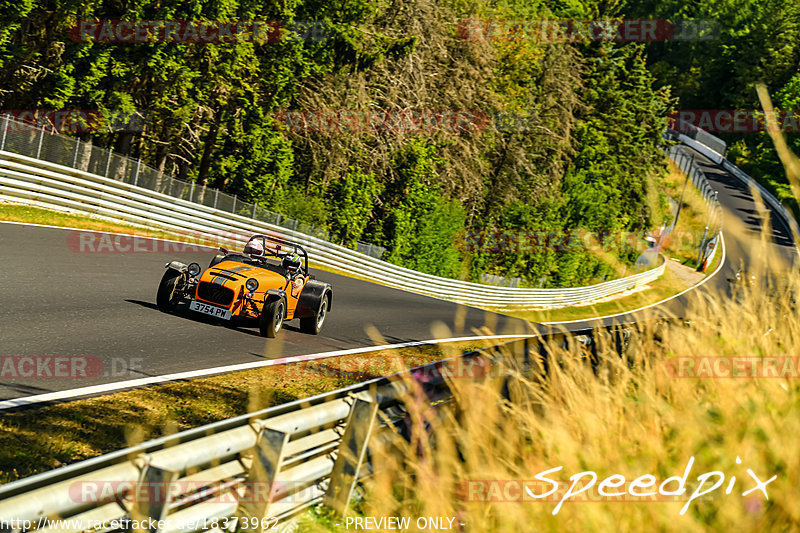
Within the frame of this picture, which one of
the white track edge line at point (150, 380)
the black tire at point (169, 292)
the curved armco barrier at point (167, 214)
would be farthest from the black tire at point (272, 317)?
the curved armco barrier at point (167, 214)

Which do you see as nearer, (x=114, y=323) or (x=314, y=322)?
(x=114, y=323)

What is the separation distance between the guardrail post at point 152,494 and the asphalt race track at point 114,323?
6.35 feet

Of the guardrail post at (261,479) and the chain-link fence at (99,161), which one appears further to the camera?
the chain-link fence at (99,161)

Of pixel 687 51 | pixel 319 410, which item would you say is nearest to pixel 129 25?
pixel 319 410

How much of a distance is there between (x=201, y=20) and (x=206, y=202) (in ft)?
22.6

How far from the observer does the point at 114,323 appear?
9.67m

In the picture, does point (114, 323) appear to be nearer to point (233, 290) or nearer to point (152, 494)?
point (233, 290)

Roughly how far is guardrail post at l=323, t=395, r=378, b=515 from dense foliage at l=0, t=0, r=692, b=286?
11.2 m

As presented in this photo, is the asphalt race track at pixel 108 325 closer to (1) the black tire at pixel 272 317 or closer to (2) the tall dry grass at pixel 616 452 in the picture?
(1) the black tire at pixel 272 317

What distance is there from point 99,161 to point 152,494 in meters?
17.9

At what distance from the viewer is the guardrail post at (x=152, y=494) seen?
285 centimetres

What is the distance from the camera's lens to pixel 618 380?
4160 mm

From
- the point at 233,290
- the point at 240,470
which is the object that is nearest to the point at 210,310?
the point at 233,290

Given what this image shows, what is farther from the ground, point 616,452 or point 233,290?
point 616,452
